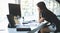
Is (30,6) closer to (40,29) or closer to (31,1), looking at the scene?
(31,1)

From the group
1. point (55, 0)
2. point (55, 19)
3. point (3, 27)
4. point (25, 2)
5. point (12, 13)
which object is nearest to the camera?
point (55, 19)

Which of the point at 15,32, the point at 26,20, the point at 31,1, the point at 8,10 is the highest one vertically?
the point at 31,1

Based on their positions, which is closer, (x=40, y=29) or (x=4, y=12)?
(x=40, y=29)

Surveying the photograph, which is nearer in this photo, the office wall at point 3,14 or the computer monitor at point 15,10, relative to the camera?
the computer monitor at point 15,10

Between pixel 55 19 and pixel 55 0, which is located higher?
pixel 55 0

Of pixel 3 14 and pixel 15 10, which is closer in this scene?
pixel 15 10

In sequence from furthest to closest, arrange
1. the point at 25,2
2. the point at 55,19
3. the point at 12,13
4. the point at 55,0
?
1. the point at 25,2
2. the point at 12,13
3. the point at 55,0
4. the point at 55,19

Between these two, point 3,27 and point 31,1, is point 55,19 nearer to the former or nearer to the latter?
point 31,1

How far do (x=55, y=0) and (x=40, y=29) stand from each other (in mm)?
424

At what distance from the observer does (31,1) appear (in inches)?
78.4

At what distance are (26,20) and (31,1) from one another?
29 cm

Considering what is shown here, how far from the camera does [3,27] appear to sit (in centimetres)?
214

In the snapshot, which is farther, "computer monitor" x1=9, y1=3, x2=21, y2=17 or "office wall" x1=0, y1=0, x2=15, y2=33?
"office wall" x1=0, y1=0, x2=15, y2=33

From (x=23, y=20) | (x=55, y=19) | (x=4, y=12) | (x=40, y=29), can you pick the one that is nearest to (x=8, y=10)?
(x=4, y=12)
